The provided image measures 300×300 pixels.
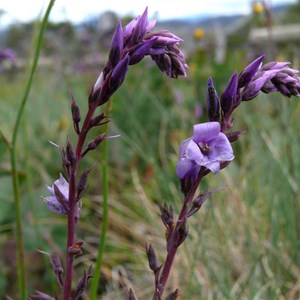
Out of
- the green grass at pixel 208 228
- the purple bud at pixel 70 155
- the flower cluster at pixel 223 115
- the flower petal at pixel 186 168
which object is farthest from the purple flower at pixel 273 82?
the green grass at pixel 208 228

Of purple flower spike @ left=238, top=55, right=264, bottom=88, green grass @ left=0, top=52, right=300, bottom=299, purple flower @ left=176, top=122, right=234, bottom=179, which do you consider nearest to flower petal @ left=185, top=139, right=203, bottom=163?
purple flower @ left=176, top=122, right=234, bottom=179

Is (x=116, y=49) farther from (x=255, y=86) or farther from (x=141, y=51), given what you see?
(x=255, y=86)

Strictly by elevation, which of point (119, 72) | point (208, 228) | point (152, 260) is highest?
point (119, 72)

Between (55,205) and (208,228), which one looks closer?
(55,205)

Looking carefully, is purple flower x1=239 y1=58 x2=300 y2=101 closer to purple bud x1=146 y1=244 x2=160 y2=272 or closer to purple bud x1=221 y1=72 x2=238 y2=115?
purple bud x1=221 y1=72 x2=238 y2=115

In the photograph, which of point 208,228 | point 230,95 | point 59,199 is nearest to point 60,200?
point 59,199

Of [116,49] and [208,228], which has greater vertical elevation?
[116,49]
